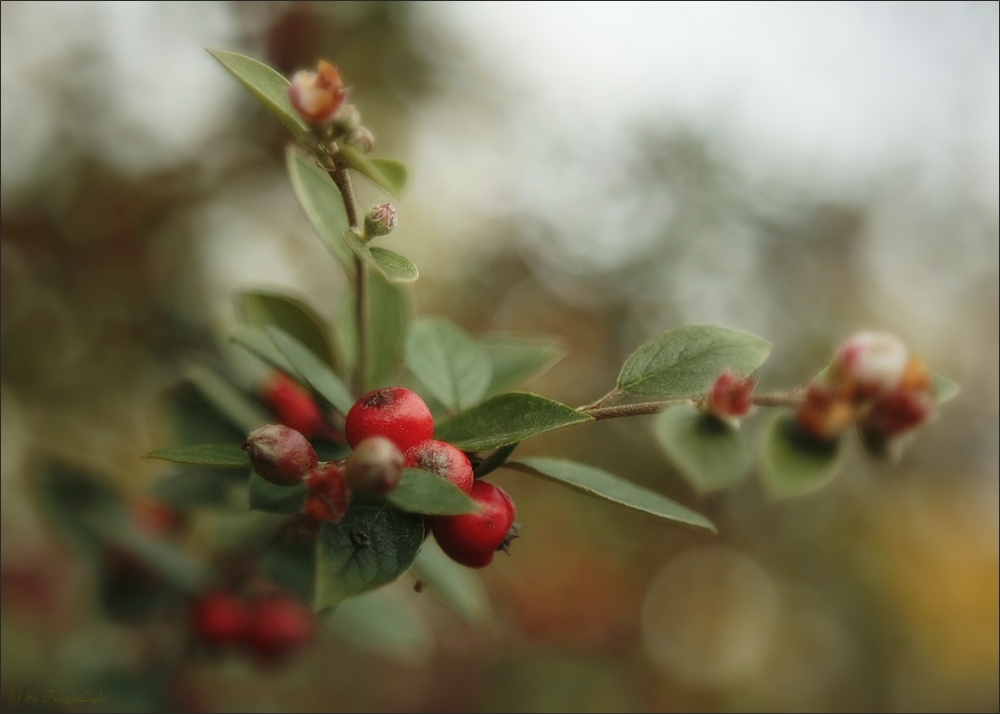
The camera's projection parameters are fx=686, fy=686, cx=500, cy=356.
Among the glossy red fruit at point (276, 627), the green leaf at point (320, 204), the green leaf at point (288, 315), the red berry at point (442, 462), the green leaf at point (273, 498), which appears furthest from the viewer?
the glossy red fruit at point (276, 627)

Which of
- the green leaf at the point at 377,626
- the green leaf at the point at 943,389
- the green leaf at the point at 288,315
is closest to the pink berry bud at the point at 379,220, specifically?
the green leaf at the point at 288,315

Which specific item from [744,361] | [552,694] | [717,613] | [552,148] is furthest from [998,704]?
[744,361]

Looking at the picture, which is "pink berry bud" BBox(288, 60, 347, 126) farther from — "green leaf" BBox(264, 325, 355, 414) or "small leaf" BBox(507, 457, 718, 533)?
"small leaf" BBox(507, 457, 718, 533)

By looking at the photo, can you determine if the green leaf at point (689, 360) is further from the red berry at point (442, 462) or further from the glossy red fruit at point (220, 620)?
the glossy red fruit at point (220, 620)

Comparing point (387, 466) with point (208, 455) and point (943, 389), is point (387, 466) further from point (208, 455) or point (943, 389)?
point (943, 389)

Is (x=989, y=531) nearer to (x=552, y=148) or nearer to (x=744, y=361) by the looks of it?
(x=552, y=148)

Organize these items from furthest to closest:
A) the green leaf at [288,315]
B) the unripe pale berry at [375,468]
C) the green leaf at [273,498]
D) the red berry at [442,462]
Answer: the green leaf at [288,315] < the green leaf at [273,498] < the red berry at [442,462] < the unripe pale berry at [375,468]
